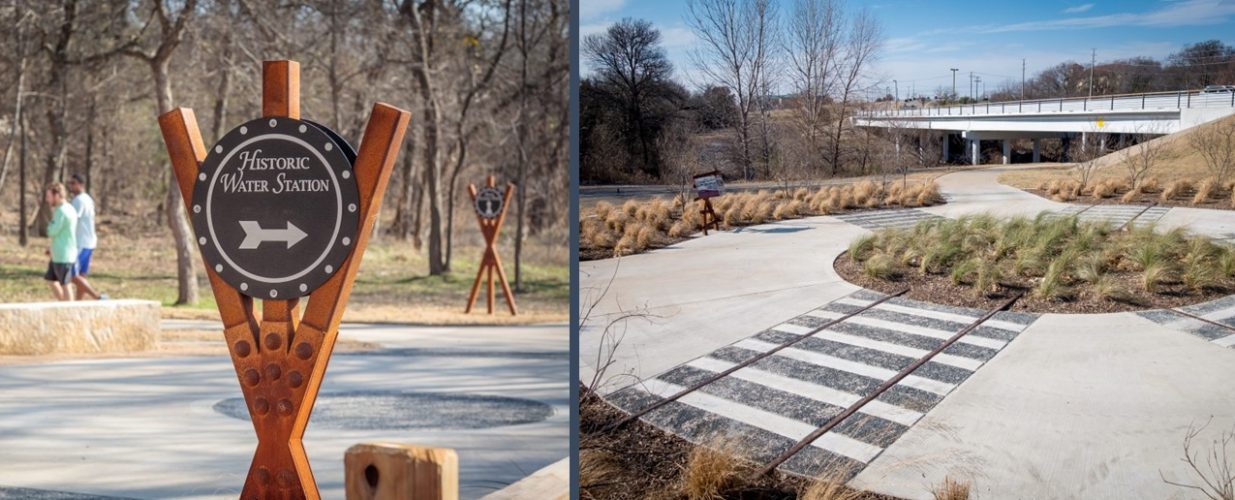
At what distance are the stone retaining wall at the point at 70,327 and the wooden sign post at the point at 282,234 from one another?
817 centimetres

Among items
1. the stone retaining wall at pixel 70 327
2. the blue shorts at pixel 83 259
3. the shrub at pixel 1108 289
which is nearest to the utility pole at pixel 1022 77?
the shrub at pixel 1108 289

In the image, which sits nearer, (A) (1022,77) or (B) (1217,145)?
(B) (1217,145)

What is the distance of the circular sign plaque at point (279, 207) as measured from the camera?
301 centimetres

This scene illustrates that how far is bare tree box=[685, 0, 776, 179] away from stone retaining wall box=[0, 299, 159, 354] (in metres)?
8.84

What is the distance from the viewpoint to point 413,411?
7.89m

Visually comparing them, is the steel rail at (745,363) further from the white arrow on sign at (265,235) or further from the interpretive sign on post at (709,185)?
the white arrow on sign at (265,235)

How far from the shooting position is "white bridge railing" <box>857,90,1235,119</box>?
2.96 meters

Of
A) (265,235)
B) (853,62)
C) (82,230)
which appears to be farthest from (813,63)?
(82,230)

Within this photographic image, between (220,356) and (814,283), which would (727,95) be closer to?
(814,283)

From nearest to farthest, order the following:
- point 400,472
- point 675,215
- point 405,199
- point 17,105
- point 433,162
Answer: point 400,472, point 675,215, point 17,105, point 433,162, point 405,199

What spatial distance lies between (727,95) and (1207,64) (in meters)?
1.34

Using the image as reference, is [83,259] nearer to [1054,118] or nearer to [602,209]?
[602,209]

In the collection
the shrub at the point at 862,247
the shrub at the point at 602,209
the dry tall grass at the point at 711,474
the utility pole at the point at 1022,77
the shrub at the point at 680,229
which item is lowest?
the dry tall grass at the point at 711,474

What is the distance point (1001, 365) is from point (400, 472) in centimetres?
163
